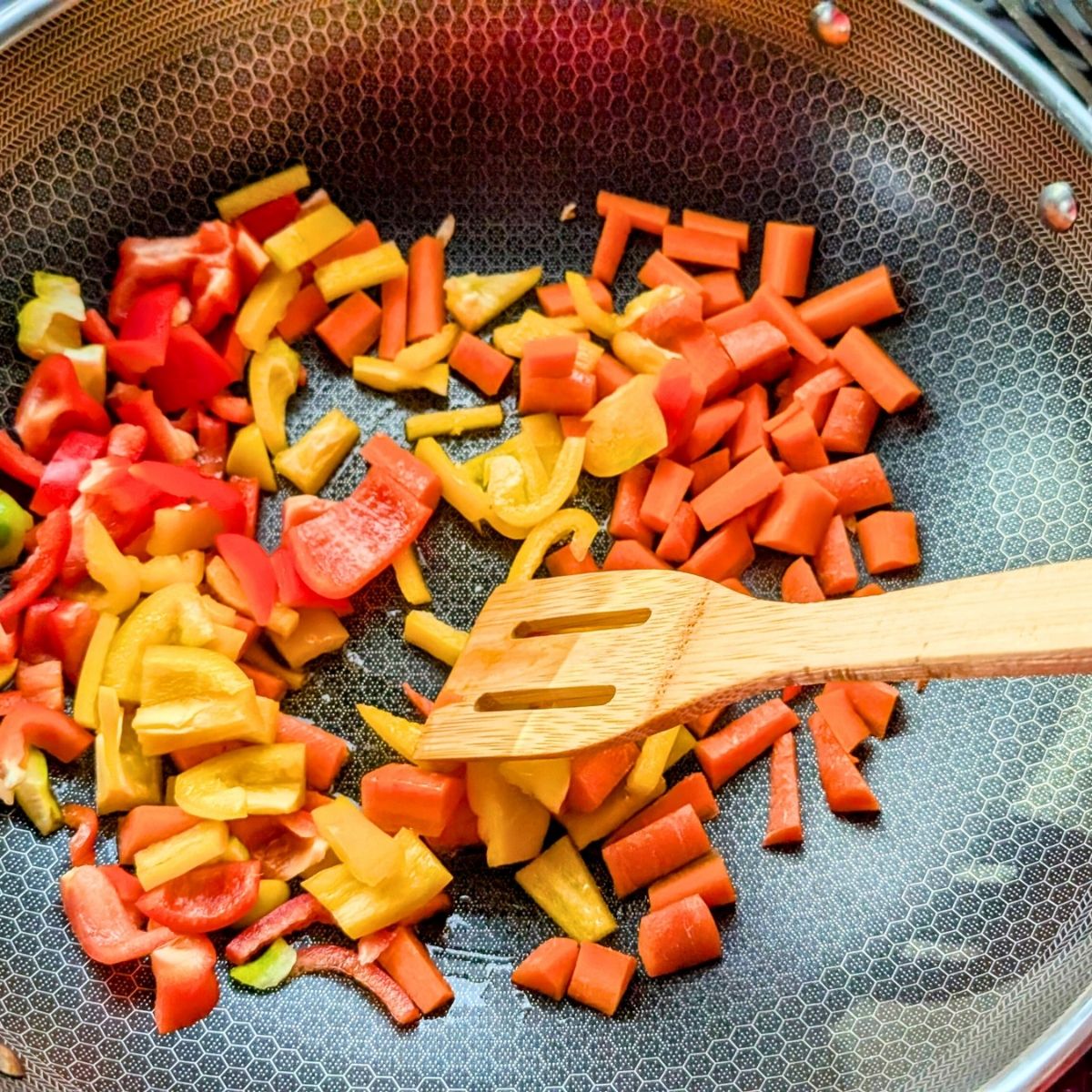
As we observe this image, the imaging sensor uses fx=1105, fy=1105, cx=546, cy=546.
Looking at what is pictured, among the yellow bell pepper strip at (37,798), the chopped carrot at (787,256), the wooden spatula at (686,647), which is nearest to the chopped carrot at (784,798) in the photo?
the wooden spatula at (686,647)

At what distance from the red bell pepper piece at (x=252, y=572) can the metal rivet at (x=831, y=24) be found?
164 cm

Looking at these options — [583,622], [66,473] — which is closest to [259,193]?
Answer: [66,473]

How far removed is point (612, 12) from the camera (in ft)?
8.19

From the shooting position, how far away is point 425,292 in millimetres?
2633

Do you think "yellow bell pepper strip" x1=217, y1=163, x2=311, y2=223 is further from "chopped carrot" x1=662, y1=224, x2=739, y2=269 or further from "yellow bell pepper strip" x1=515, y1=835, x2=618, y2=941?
"yellow bell pepper strip" x1=515, y1=835, x2=618, y2=941

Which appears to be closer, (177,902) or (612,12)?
(177,902)

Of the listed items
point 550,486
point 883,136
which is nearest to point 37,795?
point 550,486

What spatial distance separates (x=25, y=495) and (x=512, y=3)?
1539 millimetres

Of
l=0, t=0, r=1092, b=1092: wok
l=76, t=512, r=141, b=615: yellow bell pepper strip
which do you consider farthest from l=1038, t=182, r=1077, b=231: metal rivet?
l=76, t=512, r=141, b=615: yellow bell pepper strip

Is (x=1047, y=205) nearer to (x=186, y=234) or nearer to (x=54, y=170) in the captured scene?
(x=186, y=234)

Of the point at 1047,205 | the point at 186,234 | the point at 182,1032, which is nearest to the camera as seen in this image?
the point at 182,1032

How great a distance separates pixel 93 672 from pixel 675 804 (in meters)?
1.18

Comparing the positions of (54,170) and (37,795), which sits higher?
(54,170)

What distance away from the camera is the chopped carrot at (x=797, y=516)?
234 cm
